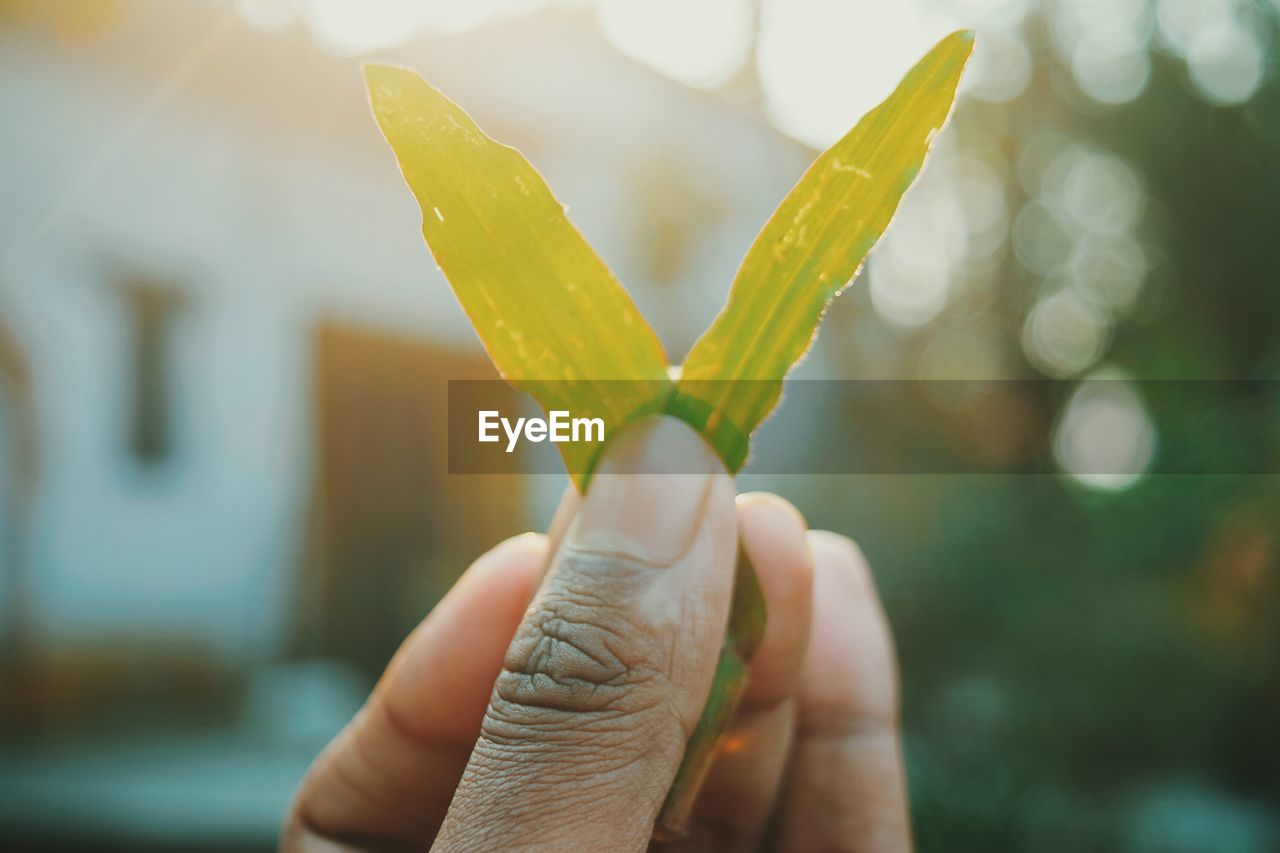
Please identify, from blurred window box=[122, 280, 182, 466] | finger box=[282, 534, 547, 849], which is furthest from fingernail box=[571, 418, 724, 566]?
blurred window box=[122, 280, 182, 466]

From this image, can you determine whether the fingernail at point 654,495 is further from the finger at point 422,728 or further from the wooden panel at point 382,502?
the wooden panel at point 382,502

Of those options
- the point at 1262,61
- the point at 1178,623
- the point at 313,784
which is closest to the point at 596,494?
the point at 313,784

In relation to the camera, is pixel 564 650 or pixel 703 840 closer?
pixel 564 650

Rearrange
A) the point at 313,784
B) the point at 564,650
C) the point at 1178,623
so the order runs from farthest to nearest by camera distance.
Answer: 1. the point at 1178,623
2. the point at 313,784
3. the point at 564,650

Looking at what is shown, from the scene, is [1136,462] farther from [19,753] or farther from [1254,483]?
[19,753]

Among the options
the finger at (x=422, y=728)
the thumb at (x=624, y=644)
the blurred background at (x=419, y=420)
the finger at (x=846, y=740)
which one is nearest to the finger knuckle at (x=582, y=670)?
the thumb at (x=624, y=644)

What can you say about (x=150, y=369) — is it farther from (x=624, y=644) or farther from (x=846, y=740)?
(x=624, y=644)
